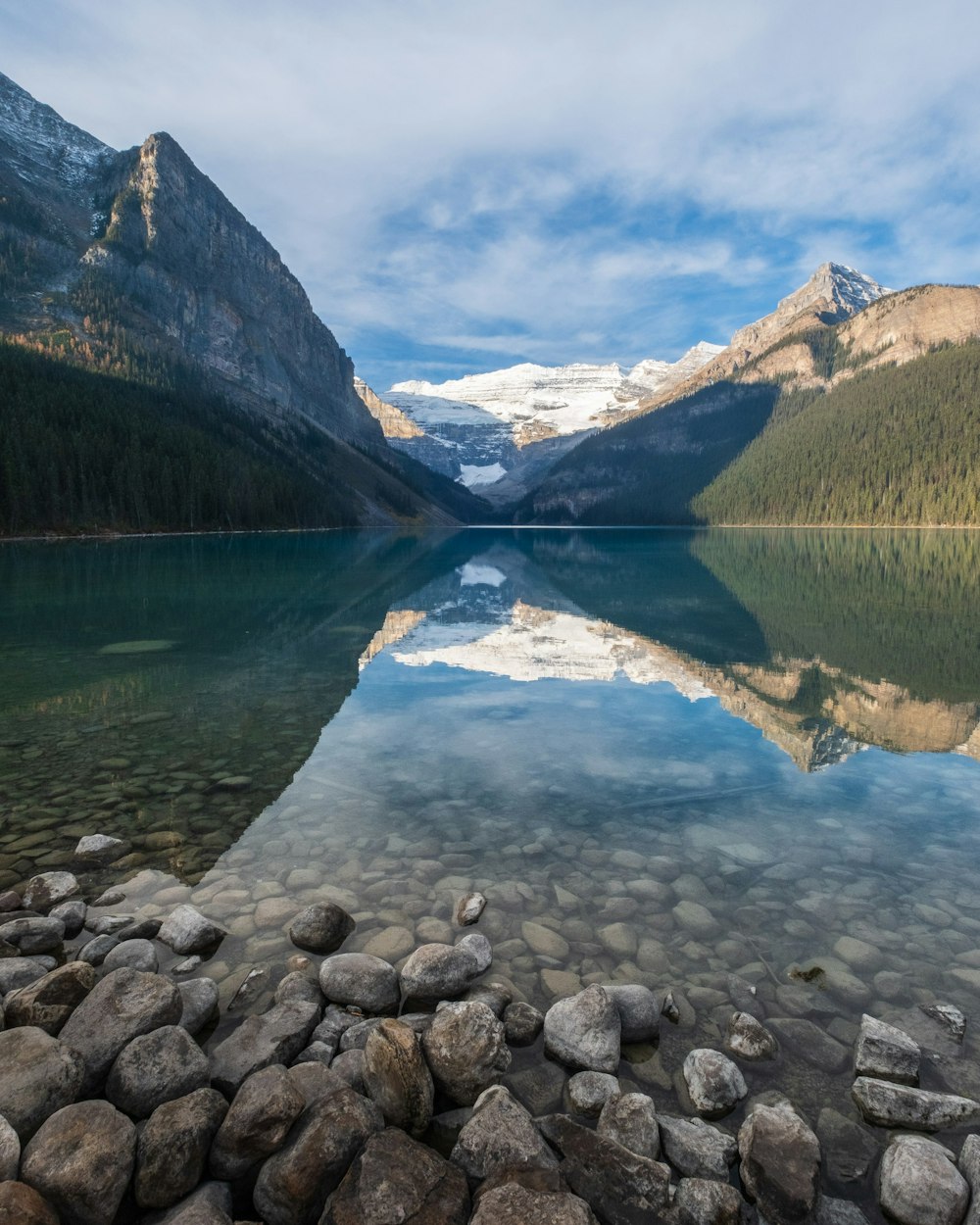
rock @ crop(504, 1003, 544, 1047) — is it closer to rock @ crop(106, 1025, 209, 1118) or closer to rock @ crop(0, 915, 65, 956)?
rock @ crop(106, 1025, 209, 1118)

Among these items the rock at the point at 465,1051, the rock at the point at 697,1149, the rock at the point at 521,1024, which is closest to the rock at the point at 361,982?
the rock at the point at 465,1051

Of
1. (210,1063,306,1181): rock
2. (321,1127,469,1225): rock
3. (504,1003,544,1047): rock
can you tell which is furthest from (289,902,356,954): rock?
(321,1127,469,1225): rock

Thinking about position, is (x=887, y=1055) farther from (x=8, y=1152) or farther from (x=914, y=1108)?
(x=8, y=1152)

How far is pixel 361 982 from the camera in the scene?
6016mm

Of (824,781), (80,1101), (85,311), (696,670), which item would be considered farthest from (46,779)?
(85,311)

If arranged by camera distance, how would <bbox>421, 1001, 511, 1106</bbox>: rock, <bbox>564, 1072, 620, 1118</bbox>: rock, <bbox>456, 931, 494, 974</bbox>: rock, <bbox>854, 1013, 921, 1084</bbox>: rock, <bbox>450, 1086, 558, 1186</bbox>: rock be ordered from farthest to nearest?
<bbox>456, 931, 494, 974</bbox>: rock, <bbox>854, 1013, 921, 1084</bbox>: rock, <bbox>421, 1001, 511, 1106</bbox>: rock, <bbox>564, 1072, 620, 1118</bbox>: rock, <bbox>450, 1086, 558, 1186</bbox>: rock

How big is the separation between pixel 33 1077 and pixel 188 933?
230 cm

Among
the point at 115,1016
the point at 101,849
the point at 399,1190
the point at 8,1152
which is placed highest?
the point at 8,1152

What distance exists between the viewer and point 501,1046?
17.0 ft

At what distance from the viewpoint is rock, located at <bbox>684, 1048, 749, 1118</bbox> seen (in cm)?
479

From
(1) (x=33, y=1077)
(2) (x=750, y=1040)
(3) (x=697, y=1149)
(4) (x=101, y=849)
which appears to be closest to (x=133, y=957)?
(1) (x=33, y=1077)

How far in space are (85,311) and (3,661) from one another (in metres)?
213

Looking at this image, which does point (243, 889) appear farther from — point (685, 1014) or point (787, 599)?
point (787, 599)

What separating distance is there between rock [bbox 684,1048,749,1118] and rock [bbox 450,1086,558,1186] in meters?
1.29
